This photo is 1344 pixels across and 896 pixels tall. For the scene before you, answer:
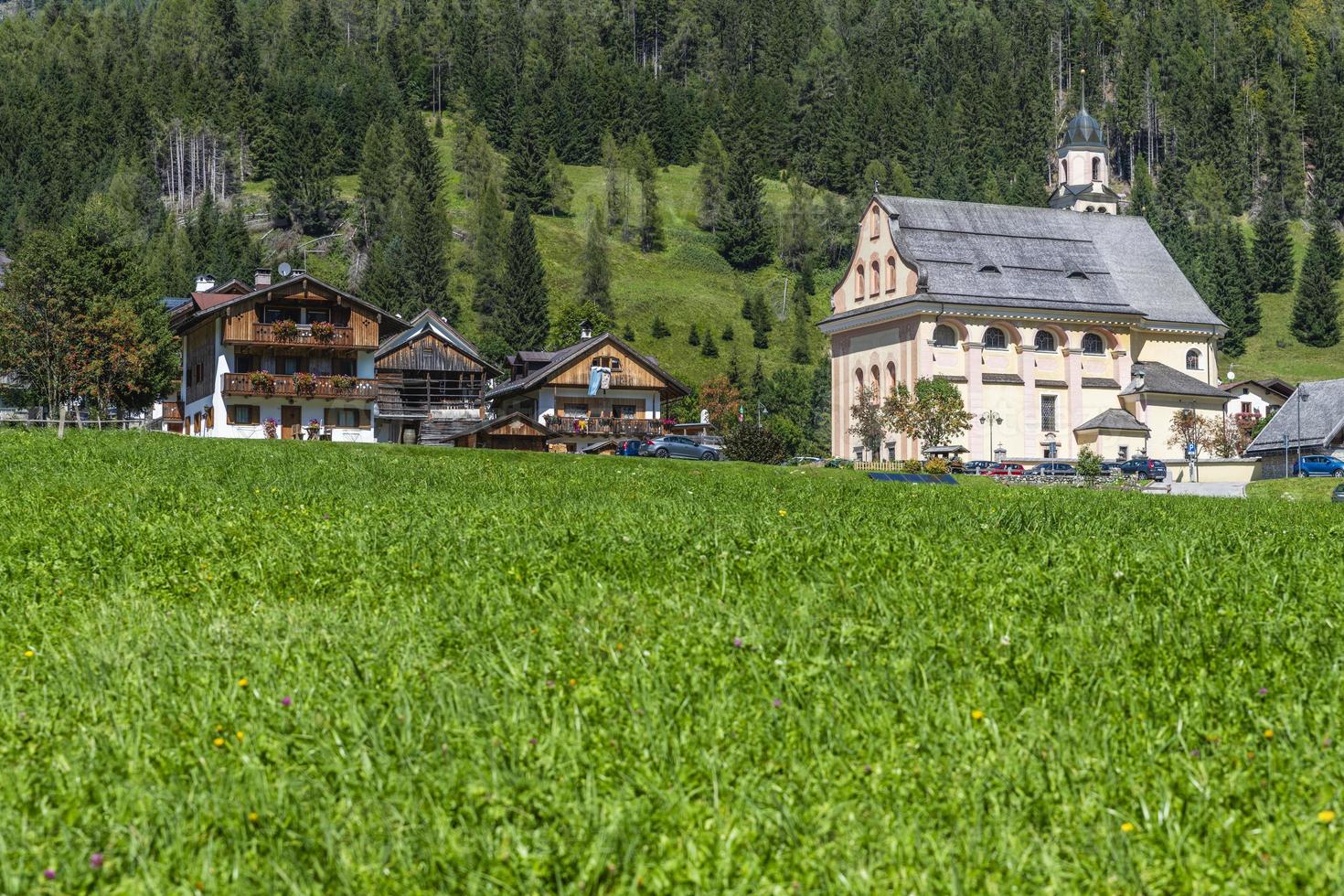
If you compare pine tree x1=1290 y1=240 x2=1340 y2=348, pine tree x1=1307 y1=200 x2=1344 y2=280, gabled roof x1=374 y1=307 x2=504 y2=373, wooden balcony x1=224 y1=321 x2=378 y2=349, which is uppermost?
pine tree x1=1307 y1=200 x2=1344 y2=280

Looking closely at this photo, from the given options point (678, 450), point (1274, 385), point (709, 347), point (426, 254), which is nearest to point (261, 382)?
point (678, 450)

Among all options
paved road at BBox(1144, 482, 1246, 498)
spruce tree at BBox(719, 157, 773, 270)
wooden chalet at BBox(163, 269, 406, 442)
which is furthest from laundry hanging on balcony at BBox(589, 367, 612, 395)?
spruce tree at BBox(719, 157, 773, 270)

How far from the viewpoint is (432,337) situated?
3408 inches

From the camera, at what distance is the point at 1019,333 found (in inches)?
3647

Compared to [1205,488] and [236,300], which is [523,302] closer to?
[236,300]

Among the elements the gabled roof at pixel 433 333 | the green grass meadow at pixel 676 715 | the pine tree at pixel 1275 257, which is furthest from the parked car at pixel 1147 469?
the pine tree at pixel 1275 257

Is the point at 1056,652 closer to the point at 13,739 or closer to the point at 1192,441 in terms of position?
the point at 13,739

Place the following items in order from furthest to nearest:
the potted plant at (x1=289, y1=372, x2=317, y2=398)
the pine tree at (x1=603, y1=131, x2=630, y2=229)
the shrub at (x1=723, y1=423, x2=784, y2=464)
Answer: the pine tree at (x1=603, y1=131, x2=630, y2=229) → the potted plant at (x1=289, y1=372, x2=317, y2=398) → the shrub at (x1=723, y1=423, x2=784, y2=464)

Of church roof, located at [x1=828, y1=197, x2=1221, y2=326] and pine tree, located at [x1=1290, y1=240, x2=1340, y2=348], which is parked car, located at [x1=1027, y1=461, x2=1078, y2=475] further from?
pine tree, located at [x1=1290, y1=240, x2=1340, y2=348]

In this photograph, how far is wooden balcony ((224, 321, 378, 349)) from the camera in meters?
74.6

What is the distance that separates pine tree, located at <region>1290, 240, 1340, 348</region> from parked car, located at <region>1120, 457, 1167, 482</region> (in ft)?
266

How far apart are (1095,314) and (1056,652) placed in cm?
8960

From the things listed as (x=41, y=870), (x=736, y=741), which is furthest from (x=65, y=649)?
(x=736, y=741)

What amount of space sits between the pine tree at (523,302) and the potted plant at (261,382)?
55.1 metres
